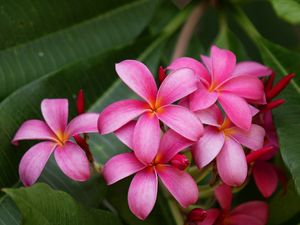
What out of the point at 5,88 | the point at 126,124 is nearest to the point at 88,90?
the point at 5,88

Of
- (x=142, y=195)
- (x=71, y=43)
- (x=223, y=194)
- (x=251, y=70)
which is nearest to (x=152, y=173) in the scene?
(x=142, y=195)

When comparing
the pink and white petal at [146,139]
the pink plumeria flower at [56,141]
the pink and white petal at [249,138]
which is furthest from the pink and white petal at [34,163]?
the pink and white petal at [249,138]

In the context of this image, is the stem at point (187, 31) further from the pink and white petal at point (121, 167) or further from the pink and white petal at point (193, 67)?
the pink and white petal at point (121, 167)

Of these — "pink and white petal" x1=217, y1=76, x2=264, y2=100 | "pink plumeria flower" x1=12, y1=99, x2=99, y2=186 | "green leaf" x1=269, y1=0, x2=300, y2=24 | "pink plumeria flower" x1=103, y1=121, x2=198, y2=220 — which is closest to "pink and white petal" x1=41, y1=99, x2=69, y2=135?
"pink plumeria flower" x1=12, y1=99, x2=99, y2=186

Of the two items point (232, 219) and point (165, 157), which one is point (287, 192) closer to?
point (232, 219)

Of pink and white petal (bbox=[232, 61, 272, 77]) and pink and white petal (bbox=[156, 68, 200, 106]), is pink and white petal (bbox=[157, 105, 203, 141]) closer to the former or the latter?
pink and white petal (bbox=[156, 68, 200, 106])
